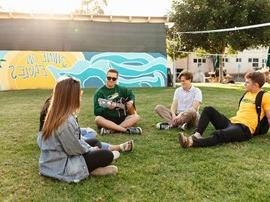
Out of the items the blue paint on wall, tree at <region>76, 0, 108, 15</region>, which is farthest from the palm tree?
the blue paint on wall

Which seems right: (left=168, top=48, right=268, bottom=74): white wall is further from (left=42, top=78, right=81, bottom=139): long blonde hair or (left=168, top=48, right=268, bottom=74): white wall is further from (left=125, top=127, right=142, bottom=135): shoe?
(left=42, top=78, right=81, bottom=139): long blonde hair

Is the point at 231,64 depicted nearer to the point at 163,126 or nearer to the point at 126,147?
the point at 163,126

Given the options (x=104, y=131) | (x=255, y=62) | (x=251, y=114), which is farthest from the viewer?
(x=255, y=62)

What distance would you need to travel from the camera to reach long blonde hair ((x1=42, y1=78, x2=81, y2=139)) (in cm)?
372

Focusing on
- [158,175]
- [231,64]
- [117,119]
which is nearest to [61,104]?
[158,175]

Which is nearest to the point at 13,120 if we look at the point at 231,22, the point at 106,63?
the point at 106,63

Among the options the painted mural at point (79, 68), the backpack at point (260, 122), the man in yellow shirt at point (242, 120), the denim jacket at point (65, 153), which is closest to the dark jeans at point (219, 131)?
the man in yellow shirt at point (242, 120)

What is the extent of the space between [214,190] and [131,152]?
157 centimetres

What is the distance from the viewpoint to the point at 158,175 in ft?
13.4

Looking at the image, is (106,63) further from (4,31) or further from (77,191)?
(77,191)

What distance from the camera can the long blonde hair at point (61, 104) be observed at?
147 inches

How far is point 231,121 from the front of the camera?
220 inches

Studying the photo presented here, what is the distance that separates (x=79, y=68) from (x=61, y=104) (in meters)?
14.2

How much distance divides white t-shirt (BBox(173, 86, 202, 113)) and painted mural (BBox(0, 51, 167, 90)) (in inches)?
441
